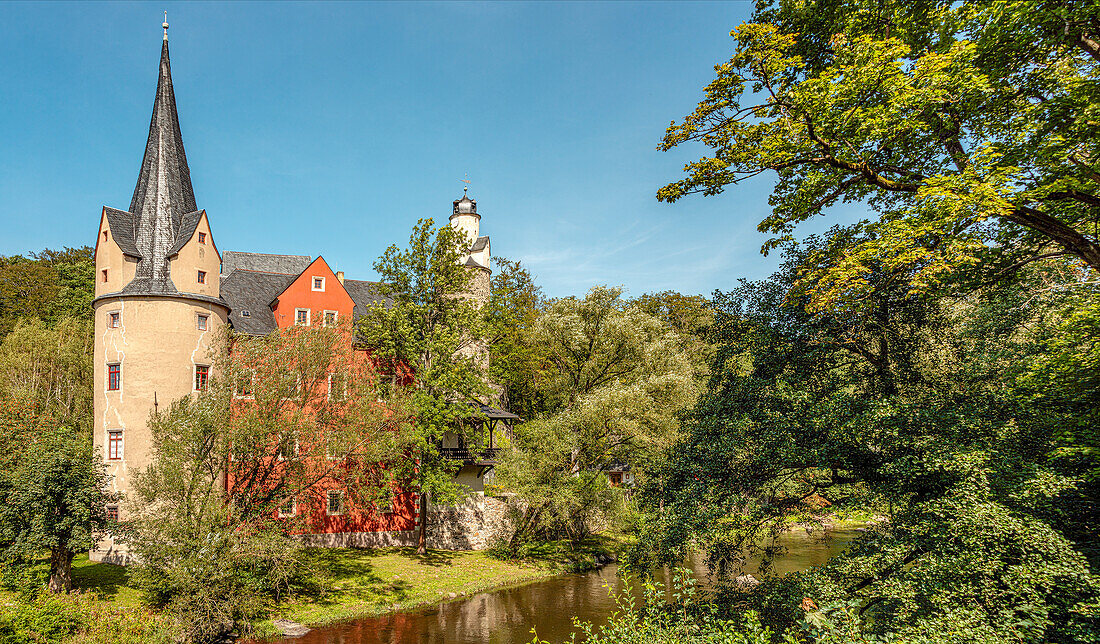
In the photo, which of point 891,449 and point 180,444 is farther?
point 180,444

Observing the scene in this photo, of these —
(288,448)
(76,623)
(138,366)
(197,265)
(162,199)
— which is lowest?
(76,623)

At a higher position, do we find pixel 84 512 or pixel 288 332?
pixel 288 332

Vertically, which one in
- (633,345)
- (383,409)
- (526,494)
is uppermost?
(633,345)

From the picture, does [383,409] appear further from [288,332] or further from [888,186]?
[888,186]

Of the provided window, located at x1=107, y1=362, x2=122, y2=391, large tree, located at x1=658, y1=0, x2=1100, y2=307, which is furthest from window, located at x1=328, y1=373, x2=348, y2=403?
large tree, located at x1=658, y1=0, x2=1100, y2=307

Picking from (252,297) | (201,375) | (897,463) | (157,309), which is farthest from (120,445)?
(897,463)

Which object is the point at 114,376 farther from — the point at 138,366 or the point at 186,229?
the point at 186,229

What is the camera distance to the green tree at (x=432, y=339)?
2697 cm

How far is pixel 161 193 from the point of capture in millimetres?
27109

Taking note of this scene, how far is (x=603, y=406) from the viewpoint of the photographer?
28344 millimetres

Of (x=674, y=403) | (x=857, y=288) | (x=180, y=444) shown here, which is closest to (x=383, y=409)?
(x=180, y=444)

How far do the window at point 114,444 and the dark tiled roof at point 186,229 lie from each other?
7.98 m

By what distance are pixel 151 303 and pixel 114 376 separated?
3467 mm

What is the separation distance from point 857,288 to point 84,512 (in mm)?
23469
